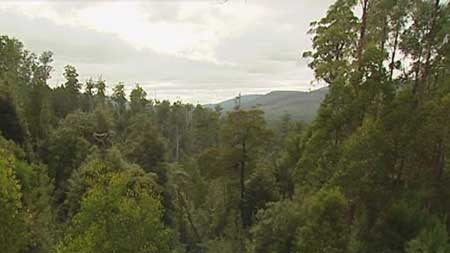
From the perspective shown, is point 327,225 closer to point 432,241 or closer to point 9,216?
point 432,241

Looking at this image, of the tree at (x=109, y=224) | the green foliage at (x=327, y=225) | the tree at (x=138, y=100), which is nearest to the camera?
the green foliage at (x=327, y=225)

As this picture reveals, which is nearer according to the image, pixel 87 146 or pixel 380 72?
pixel 380 72

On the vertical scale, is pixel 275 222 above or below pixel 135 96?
below

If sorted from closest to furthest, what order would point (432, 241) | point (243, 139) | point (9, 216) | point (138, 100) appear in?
point (432, 241), point (9, 216), point (243, 139), point (138, 100)

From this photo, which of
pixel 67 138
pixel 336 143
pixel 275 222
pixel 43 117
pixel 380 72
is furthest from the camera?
pixel 43 117

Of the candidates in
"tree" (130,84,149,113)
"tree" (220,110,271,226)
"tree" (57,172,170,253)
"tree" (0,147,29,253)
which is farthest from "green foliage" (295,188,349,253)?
"tree" (130,84,149,113)

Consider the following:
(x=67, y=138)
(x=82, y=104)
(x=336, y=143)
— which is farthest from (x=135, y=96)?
(x=336, y=143)

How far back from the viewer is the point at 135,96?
239 feet

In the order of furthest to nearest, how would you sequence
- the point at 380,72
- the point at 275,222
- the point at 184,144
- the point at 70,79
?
1. the point at 184,144
2. the point at 70,79
3. the point at 275,222
4. the point at 380,72

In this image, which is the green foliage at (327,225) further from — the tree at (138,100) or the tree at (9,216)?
the tree at (138,100)

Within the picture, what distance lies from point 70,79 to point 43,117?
2030 cm

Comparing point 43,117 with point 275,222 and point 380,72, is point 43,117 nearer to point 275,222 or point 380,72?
point 275,222

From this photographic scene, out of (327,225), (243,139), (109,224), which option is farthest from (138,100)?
(327,225)

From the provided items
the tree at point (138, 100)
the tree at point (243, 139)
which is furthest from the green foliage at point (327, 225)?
the tree at point (138, 100)
